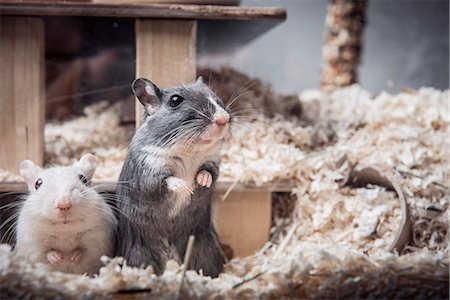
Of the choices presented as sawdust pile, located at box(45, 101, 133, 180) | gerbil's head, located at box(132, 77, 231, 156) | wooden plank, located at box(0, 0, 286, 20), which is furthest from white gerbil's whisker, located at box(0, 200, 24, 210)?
wooden plank, located at box(0, 0, 286, 20)

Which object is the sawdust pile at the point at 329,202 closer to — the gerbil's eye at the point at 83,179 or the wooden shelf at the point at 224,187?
the wooden shelf at the point at 224,187

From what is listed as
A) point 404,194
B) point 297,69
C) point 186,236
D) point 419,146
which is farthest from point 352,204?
point 297,69

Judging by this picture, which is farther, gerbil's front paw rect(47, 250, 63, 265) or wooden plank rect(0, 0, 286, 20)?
wooden plank rect(0, 0, 286, 20)

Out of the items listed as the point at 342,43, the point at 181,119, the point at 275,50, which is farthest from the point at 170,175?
the point at 342,43

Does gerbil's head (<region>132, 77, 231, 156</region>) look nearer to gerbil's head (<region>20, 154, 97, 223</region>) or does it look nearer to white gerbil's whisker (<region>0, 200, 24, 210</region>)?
gerbil's head (<region>20, 154, 97, 223</region>)

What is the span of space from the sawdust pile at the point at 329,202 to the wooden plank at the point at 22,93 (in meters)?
0.19

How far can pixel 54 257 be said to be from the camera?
2508mm

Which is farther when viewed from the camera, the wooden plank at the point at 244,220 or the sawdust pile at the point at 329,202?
the wooden plank at the point at 244,220

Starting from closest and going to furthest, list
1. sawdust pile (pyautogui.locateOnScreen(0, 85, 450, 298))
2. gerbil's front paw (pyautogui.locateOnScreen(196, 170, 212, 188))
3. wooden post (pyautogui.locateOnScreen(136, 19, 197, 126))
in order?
1. sawdust pile (pyautogui.locateOnScreen(0, 85, 450, 298))
2. gerbil's front paw (pyautogui.locateOnScreen(196, 170, 212, 188))
3. wooden post (pyautogui.locateOnScreen(136, 19, 197, 126))

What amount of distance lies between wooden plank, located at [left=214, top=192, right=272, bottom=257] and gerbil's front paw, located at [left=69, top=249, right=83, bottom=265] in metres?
0.82

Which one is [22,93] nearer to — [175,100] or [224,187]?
[175,100]

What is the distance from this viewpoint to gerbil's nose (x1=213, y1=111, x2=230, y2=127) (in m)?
2.39

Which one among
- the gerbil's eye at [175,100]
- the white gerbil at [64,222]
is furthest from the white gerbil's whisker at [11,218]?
the gerbil's eye at [175,100]

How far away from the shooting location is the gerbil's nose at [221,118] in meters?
2.39
